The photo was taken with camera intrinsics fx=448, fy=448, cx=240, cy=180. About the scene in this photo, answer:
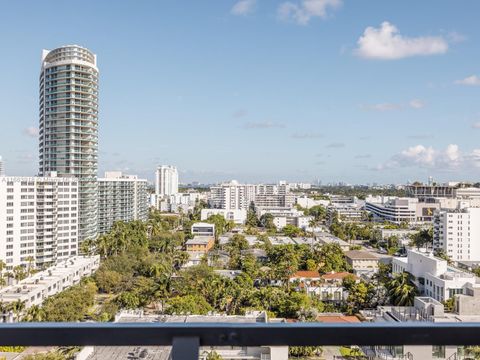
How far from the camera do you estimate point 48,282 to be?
962 cm

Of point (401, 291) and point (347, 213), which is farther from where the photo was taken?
point (347, 213)

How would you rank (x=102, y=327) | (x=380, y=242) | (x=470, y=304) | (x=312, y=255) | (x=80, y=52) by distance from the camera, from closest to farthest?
1. (x=102, y=327)
2. (x=470, y=304)
3. (x=312, y=255)
4. (x=80, y=52)
5. (x=380, y=242)

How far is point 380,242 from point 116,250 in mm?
11704

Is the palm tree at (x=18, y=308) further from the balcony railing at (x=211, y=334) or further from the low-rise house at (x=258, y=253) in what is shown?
the balcony railing at (x=211, y=334)

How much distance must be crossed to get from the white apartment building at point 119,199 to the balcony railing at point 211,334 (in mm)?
17672

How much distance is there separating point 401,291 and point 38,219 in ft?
33.0

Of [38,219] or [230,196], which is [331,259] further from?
[230,196]

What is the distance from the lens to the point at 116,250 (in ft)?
47.2

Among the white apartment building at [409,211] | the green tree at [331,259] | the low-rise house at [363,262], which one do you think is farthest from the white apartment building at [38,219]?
the white apartment building at [409,211]

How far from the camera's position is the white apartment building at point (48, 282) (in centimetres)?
852

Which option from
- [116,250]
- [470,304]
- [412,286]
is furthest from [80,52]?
[470,304]

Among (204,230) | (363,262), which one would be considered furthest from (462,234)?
(204,230)

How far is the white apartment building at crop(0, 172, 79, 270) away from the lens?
12344mm

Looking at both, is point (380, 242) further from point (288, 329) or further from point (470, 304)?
point (288, 329)
